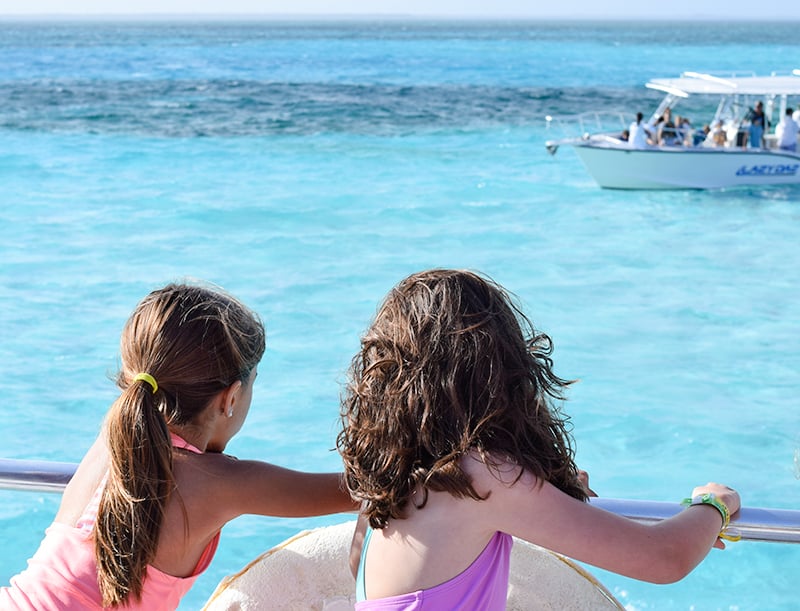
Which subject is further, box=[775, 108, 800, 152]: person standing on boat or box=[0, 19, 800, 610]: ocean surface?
box=[775, 108, 800, 152]: person standing on boat

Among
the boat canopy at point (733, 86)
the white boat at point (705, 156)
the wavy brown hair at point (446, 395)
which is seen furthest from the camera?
the white boat at point (705, 156)

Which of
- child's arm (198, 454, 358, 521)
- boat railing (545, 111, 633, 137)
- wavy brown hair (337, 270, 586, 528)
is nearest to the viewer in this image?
wavy brown hair (337, 270, 586, 528)

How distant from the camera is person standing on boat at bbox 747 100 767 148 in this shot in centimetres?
1301

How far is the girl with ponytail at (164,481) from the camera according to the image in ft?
4.82

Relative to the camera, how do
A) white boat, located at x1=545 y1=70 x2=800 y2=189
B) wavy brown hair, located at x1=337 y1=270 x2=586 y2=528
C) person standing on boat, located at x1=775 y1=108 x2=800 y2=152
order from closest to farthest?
wavy brown hair, located at x1=337 y1=270 x2=586 y2=528 < white boat, located at x1=545 y1=70 x2=800 y2=189 < person standing on boat, located at x1=775 y1=108 x2=800 y2=152

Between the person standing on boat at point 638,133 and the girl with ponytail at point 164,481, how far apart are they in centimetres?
1184

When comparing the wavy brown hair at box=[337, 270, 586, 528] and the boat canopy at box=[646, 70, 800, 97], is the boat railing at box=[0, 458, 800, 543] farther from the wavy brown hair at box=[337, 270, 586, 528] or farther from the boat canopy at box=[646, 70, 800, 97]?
the boat canopy at box=[646, 70, 800, 97]

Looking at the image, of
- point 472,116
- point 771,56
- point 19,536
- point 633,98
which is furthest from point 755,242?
point 771,56

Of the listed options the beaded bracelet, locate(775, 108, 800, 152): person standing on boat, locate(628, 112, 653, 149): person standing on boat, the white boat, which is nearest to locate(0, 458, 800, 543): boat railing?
the beaded bracelet

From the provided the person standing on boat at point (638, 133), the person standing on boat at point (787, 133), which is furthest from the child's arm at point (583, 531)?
the person standing on boat at point (787, 133)

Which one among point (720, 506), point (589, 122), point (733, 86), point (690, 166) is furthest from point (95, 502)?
point (589, 122)

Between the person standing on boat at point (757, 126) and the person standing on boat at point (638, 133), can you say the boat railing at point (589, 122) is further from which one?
the person standing on boat at point (638, 133)

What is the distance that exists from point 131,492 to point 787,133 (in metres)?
13.3

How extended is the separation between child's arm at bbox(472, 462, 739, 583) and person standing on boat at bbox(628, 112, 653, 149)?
39.1 ft
